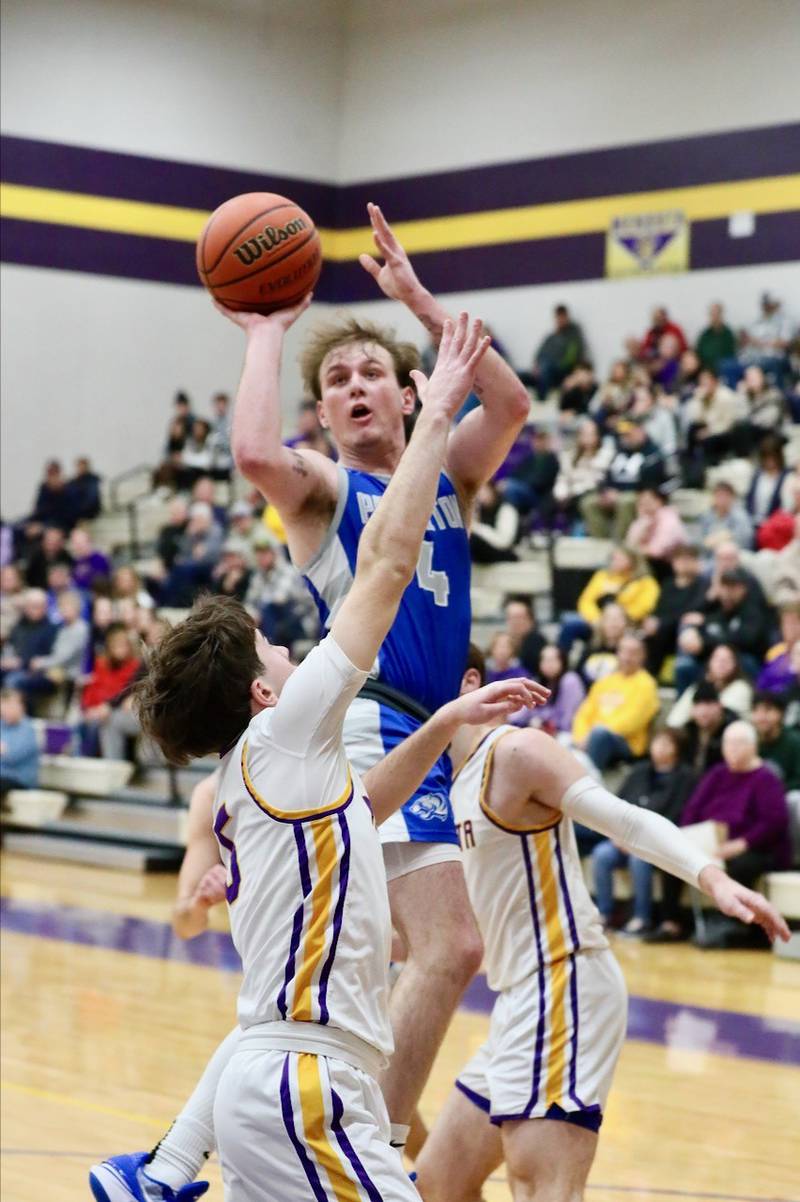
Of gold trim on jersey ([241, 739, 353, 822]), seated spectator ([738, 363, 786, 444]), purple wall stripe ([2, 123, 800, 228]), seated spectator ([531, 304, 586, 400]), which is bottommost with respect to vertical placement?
gold trim on jersey ([241, 739, 353, 822])

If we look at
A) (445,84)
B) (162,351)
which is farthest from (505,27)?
(162,351)

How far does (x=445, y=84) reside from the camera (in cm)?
2134

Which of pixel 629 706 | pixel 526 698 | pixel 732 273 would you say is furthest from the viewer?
pixel 732 273

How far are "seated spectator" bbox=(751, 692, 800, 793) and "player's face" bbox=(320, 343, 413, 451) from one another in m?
6.70

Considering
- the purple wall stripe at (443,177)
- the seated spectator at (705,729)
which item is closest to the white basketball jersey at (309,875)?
the seated spectator at (705,729)

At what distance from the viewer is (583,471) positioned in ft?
51.6

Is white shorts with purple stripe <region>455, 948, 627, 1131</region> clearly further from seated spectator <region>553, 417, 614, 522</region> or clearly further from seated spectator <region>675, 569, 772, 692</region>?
seated spectator <region>553, 417, 614, 522</region>

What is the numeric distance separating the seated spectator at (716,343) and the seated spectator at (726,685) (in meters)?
6.58

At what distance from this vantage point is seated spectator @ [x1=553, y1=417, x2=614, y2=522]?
15500mm

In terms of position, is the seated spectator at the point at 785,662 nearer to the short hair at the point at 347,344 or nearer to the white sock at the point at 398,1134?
the short hair at the point at 347,344

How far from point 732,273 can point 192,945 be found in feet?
35.1

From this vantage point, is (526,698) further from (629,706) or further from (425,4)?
(425,4)

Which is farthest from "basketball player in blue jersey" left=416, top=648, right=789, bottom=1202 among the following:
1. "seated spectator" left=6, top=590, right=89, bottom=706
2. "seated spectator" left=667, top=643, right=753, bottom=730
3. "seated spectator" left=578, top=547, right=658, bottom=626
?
"seated spectator" left=6, top=590, right=89, bottom=706

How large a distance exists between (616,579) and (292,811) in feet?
34.9
